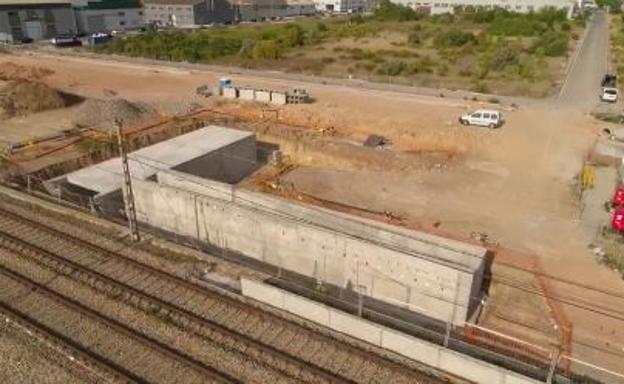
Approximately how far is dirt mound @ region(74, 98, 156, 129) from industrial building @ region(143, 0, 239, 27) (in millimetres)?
81084

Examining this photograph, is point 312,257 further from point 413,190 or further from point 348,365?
point 413,190

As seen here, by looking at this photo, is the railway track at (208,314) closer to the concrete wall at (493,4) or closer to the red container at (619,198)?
the red container at (619,198)

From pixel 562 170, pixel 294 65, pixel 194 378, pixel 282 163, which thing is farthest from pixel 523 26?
pixel 194 378

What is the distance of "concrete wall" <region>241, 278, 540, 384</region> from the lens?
1412cm

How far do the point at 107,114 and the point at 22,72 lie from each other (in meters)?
28.4

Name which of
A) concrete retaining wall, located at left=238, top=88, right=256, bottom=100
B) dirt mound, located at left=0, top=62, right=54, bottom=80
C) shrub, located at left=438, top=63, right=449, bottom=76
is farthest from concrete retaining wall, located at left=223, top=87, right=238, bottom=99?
dirt mound, located at left=0, top=62, right=54, bottom=80

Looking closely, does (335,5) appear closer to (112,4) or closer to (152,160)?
(112,4)

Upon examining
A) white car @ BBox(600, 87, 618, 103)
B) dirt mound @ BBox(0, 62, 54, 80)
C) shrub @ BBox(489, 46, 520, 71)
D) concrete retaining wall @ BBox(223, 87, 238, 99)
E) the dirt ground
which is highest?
shrub @ BBox(489, 46, 520, 71)

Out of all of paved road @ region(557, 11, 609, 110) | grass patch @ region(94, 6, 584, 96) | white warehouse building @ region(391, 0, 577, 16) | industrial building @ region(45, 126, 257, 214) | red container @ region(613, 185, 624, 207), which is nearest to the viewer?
red container @ region(613, 185, 624, 207)

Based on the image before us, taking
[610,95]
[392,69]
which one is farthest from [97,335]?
[392,69]

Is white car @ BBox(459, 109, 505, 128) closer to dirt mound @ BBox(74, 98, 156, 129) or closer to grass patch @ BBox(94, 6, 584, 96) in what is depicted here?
grass patch @ BBox(94, 6, 584, 96)

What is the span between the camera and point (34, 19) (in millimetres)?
96500

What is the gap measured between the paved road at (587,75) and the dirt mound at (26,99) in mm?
45967

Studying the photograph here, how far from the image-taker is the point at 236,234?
22375 millimetres
